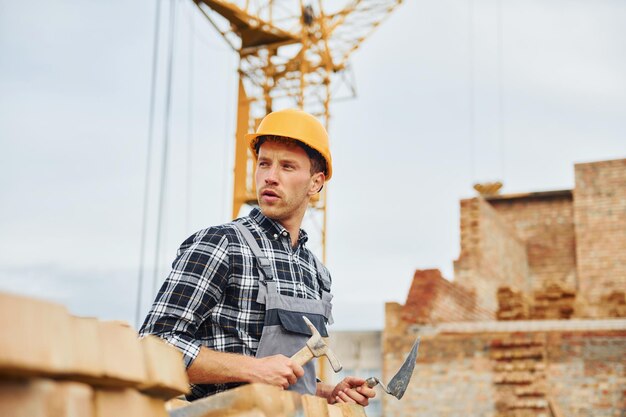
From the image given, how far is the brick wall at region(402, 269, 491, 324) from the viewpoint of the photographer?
1137 centimetres

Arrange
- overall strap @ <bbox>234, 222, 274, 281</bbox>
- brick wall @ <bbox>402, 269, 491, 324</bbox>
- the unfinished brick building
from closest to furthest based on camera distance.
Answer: overall strap @ <bbox>234, 222, 274, 281</bbox>, the unfinished brick building, brick wall @ <bbox>402, 269, 491, 324</bbox>

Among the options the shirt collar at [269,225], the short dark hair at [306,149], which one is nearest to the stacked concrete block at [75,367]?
the shirt collar at [269,225]

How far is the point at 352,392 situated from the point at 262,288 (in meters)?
0.52

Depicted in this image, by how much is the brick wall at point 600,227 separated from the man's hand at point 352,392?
15585 mm

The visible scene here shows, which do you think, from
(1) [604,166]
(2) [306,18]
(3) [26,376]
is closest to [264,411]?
(3) [26,376]

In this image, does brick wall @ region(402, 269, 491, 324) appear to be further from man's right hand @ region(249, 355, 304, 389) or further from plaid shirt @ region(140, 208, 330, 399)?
man's right hand @ region(249, 355, 304, 389)

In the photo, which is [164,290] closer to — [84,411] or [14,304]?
[84,411]

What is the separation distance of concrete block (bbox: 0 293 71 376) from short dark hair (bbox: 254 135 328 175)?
164cm

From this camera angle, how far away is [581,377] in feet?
32.0

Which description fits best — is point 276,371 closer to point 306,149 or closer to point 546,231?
point 306,149

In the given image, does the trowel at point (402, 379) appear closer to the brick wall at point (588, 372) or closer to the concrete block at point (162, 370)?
the concrete block at point (162, 370)

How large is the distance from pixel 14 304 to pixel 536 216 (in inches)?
762

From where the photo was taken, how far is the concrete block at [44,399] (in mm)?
971

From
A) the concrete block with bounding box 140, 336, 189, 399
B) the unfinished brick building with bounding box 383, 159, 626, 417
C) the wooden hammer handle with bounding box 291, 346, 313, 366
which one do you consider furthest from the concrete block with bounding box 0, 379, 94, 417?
the unfinished brick building with bounding box 383, 159, 626, 417
